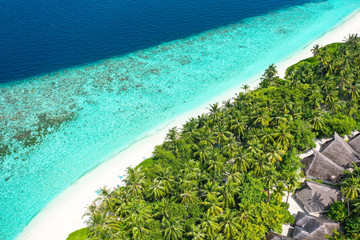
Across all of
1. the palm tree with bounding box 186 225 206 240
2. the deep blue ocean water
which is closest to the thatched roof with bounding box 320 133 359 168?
the palm tree with bounding box 186 225 206 240

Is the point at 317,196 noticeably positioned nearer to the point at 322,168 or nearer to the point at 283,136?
the point at 322,168

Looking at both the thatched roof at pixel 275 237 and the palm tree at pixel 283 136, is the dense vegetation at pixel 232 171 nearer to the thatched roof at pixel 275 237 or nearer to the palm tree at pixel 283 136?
the palm tree at pixel 283 136

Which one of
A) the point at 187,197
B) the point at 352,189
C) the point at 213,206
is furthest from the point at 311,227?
the point at 187,197

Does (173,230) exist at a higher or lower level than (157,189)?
lower

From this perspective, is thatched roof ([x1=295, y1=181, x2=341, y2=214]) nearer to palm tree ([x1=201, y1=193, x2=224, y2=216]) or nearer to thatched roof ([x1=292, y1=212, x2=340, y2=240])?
thatched roof ([x1=292, y1=212, x2=340, y2=240])

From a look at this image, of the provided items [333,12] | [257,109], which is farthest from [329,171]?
[333,12]

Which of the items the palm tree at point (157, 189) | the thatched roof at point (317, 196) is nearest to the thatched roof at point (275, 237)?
the thatched roof at point (317, 196)

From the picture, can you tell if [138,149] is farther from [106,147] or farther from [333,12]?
[333,12]
